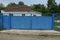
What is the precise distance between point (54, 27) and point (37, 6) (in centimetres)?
5861

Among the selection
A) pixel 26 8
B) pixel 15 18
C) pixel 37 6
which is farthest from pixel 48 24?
pixel 37 6

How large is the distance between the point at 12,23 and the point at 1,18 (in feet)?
5.06

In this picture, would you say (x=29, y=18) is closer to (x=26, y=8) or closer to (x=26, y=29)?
(x=26, y=29)

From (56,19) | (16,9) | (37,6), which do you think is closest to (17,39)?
(56,19)

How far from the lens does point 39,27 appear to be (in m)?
24.0

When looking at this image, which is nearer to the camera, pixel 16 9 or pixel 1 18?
pixel 1 18

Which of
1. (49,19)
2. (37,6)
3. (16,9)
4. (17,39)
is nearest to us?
(17,39)

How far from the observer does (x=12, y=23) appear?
2444cm

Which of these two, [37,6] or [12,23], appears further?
[37,6]

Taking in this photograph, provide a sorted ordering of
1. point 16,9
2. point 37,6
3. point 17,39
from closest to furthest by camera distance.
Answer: point 17,39, point 16,9, point 37,6

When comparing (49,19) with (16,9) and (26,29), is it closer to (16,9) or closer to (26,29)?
(26,29)

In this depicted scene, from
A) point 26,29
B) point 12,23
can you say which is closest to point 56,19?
point 26,29

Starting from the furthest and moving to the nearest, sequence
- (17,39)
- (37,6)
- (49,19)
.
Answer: (37,6) → (49,19) → (17,39)

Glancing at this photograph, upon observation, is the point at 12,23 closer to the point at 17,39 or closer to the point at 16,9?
the point at 17,39
